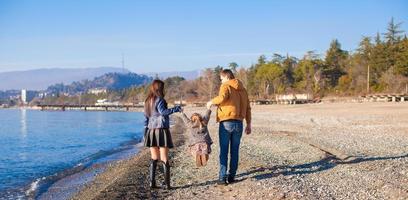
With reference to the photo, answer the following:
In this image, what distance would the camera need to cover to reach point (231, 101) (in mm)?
9094

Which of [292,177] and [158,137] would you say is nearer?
[158,137]

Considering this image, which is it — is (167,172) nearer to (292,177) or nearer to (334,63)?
(292,177)

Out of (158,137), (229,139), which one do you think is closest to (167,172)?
(158,137)

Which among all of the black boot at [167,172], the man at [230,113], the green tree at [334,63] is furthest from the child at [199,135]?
the green tree at [334,63]

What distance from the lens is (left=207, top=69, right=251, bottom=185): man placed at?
9070mm

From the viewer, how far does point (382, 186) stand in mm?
8445

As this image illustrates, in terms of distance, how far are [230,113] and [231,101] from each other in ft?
0.74

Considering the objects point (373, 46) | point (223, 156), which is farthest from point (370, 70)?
point (223, 156)

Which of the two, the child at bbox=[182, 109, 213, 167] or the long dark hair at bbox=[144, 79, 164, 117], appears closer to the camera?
the long dark hair at bbox=[144, 79, 164, 117]

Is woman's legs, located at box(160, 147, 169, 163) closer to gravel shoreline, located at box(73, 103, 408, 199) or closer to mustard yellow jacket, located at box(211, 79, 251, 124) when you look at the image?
gravel shoreline, located at box(73, 103, 408, 199)

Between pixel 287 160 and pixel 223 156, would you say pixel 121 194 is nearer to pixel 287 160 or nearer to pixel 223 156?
pixel 223 156

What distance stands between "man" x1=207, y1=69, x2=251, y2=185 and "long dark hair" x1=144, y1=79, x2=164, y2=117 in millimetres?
931

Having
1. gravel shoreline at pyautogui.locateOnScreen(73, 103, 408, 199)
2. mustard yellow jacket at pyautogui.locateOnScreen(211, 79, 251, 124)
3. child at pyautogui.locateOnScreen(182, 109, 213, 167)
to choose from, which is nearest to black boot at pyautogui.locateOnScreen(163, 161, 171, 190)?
gravel shoreline at pyautogui.locateOnScreen(73, 103, 408, 199)

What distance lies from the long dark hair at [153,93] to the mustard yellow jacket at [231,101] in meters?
1.01
